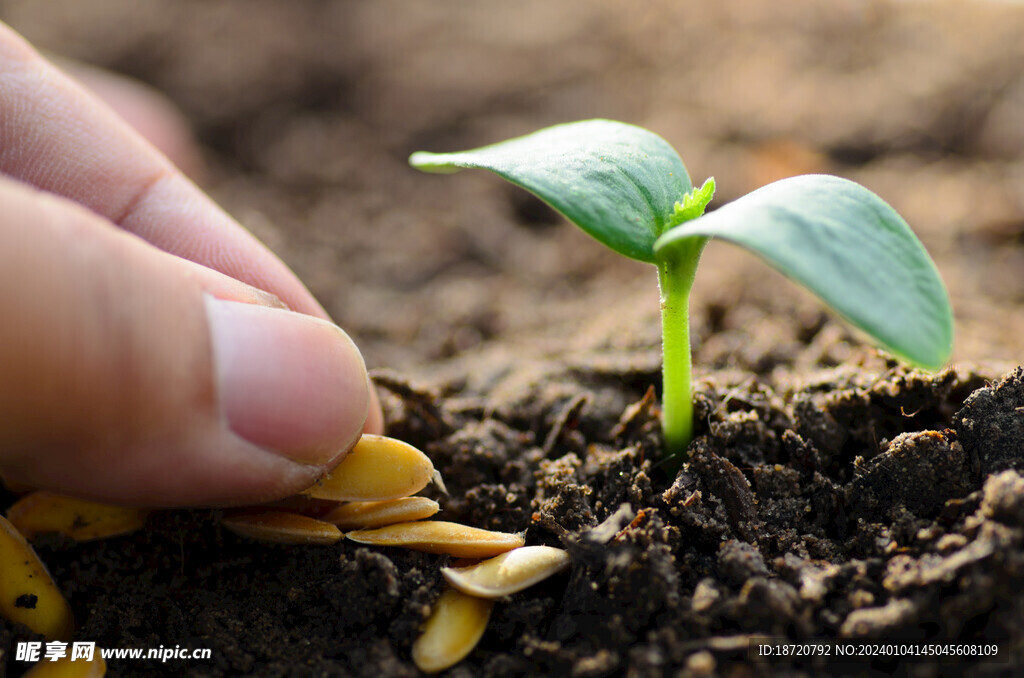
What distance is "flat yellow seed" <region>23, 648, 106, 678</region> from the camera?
949mm

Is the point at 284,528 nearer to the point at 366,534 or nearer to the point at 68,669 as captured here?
the point at 366,534

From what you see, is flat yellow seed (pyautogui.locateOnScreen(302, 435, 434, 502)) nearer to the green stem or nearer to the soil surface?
the soil surface

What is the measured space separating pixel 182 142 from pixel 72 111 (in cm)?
140

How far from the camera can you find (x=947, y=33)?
3.04 m

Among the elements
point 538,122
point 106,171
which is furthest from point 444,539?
point 538,122

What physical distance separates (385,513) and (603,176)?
0.58m

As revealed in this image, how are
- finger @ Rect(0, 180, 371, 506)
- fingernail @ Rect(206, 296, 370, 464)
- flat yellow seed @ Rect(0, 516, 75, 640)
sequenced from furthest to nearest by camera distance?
flat yellow seed @ Rect(0, 516, 75, 640) → fingernail @ Rect(206, 296, 370, 464) → finger @ Rect(0, 180, 371, 506)

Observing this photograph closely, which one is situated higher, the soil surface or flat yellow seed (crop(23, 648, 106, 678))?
the soil surface

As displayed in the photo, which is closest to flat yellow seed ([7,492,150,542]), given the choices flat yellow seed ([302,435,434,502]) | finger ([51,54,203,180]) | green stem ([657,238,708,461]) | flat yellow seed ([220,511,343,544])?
flat yellow seed ([220,511,343,544])

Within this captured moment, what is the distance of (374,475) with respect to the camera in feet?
3.66

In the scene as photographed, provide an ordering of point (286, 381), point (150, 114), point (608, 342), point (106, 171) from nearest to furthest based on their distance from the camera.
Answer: point (286, 381) → point (106, 171) → point (608, 342) → point (150, 114)

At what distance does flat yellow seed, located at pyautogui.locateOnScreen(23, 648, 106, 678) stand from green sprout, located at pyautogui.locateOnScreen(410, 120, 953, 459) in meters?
0.83

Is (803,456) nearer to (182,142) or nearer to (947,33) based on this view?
(182,142)

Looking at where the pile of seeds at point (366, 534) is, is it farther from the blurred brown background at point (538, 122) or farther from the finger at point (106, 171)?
the blurred brown background at point (538, 122)
